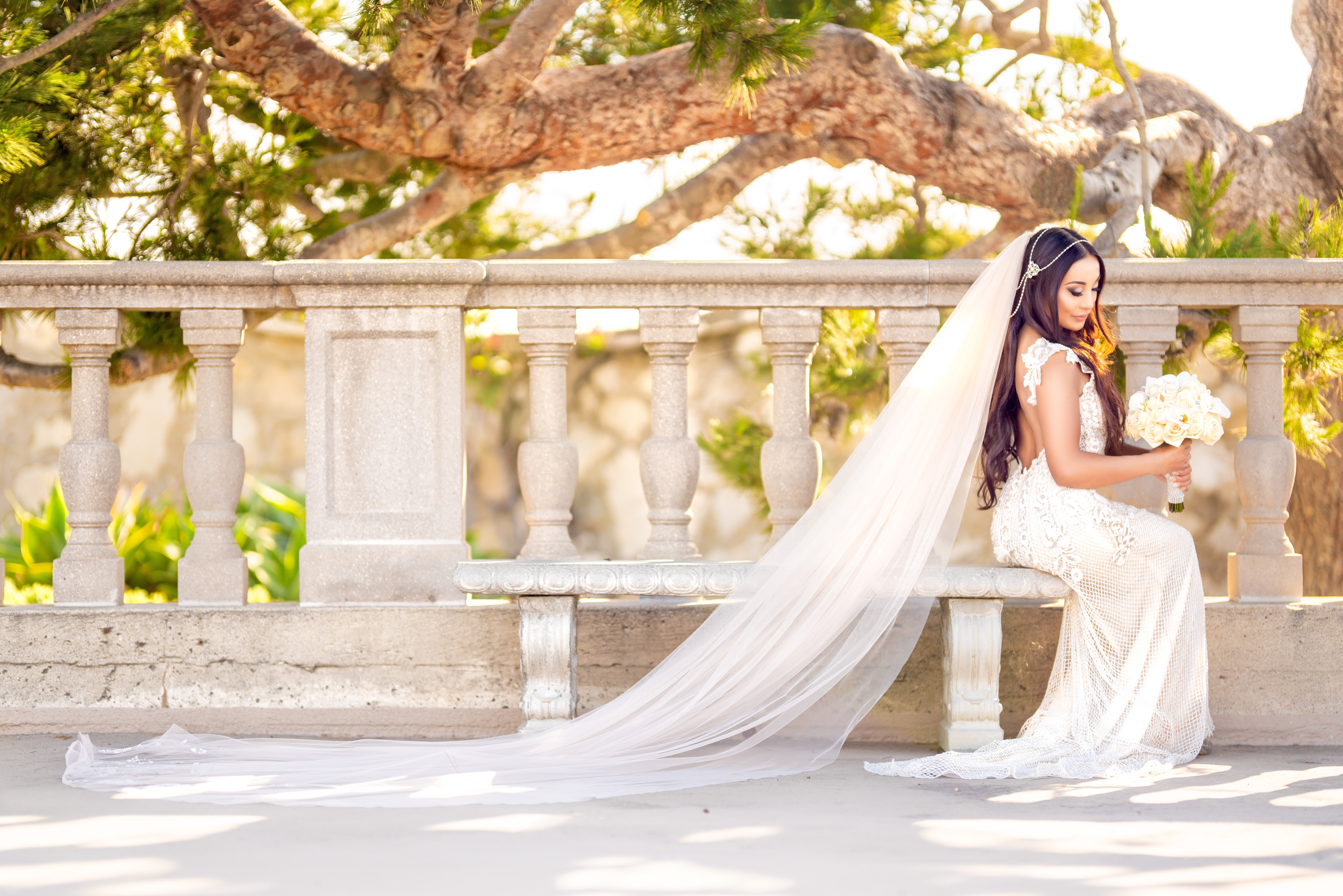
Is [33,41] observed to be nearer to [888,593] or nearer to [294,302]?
[294,302]

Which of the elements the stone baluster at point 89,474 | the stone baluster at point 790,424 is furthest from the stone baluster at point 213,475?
the stone baluster at point 790,424

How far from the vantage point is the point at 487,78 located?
451 centimetres

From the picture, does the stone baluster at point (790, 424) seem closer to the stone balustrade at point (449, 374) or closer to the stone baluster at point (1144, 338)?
the stone balustrade at point (449, 374)

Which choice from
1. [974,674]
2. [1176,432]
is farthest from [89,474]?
[1176,432]

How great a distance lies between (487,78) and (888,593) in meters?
2.55

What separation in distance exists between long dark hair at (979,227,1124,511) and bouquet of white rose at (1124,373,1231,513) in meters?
0.20

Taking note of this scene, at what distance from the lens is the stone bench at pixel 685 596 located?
10.5 feet

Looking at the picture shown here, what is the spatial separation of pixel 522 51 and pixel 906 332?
1.91m

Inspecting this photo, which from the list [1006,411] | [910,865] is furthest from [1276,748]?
[910,865]

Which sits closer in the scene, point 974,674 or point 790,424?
point 974,674

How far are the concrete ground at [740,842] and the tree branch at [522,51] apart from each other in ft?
9.26

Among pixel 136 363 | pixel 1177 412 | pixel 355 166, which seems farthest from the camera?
pixel 355 166

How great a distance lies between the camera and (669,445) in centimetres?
358

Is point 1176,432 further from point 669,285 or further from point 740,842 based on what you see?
point 740,842
